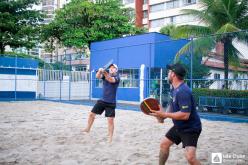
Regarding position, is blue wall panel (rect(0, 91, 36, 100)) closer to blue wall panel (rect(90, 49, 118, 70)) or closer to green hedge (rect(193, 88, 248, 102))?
blue wall panel (rect(90, 49, 118, 70))

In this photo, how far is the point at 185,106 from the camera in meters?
3.65

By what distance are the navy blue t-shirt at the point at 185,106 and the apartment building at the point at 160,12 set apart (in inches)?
1487

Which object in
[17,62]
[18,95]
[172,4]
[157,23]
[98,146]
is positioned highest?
[172,4]

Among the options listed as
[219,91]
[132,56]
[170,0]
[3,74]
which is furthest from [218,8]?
[170,0]

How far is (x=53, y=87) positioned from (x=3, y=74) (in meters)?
3.46

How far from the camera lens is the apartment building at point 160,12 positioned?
41.6m

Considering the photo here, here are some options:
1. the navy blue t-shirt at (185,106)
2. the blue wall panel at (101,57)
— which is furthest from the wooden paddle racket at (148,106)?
the blue wall panel at (101,57)

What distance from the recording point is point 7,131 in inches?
316

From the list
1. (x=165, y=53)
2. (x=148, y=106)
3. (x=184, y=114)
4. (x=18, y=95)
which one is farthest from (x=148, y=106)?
(x=18, y=95)

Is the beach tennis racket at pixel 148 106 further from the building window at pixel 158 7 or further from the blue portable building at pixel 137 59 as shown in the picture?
the building window at pixel 158 7

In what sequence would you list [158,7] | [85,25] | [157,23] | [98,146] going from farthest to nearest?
[157,23], [158,7], [85,25], [98,146]

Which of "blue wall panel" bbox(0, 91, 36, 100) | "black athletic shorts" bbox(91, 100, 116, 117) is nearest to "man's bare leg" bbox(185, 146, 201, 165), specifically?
"black athletic shorts" bbox(91, 100, 116, 117)

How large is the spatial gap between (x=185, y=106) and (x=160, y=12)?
4262 cm

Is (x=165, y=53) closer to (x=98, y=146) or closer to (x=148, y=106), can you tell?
(x=98, y=146)
